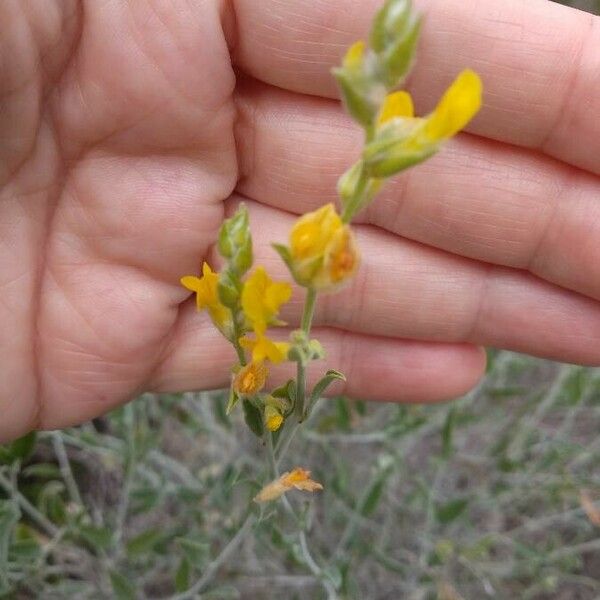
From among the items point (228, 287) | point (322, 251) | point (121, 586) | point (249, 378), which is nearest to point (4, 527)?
point (121, 586)

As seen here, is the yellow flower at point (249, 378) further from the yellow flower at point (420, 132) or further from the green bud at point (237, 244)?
the yellow flower at point (420, 132)

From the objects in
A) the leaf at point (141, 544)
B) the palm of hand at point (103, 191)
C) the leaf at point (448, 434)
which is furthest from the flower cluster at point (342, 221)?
the leaf at point (448, 434)

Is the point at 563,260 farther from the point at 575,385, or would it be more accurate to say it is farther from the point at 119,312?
the point at 119,312

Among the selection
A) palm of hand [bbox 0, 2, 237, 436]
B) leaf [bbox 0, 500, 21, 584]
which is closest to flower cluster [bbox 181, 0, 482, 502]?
palm of hand [bbox 0, 2, 237, 436]

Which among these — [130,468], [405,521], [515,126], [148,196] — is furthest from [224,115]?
[405,521]

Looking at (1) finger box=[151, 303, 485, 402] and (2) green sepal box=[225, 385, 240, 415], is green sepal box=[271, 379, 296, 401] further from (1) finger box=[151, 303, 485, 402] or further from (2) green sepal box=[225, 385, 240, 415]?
(1) finger box=[151, 303, 485, 402]

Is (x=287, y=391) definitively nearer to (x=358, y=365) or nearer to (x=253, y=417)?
(x=253, y=417)
